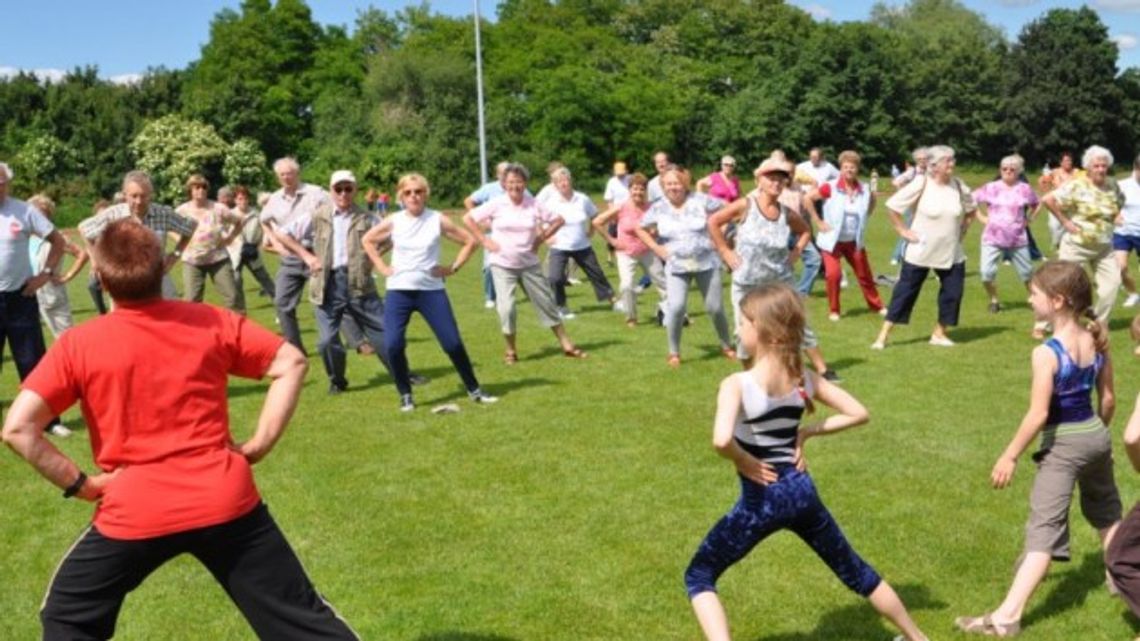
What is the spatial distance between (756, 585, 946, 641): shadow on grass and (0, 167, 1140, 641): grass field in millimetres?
12

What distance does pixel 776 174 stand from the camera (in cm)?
902

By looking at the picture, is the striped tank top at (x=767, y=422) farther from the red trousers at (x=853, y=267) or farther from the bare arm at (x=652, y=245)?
the red trousers at (x=853, y=267)

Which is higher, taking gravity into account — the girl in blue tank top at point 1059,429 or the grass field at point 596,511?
the girl in blue tank top at point 1059,429

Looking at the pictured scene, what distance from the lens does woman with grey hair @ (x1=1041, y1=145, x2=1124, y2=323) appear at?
453 inches

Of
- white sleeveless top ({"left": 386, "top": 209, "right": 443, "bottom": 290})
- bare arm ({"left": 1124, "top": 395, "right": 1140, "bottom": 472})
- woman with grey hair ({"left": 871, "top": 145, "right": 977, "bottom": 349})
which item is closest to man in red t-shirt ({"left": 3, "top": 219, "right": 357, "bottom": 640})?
bare arm ({"left": 1124, "top": 395, "right": 1140, "bottom": 472})

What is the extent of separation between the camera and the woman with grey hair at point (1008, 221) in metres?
13.7

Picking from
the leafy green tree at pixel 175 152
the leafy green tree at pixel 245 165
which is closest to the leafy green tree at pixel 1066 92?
the leafy green tree at pixel 245 165

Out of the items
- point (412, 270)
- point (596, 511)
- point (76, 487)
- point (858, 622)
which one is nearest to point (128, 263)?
point (76, 487)

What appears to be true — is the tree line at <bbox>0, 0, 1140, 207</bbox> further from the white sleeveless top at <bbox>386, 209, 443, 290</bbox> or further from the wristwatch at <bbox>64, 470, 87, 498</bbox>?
the wristwatch at <bbox>64, 470, 87, 498</bbox>

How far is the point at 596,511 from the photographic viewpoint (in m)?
6.81

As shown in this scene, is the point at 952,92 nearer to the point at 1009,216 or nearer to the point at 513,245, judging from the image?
the point at 1009,216

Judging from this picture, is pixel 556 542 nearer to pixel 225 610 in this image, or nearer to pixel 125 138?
pixel 225 610

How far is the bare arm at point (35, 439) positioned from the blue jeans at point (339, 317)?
21.3ft

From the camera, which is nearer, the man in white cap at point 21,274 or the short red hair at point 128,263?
the short red hair at point 128,263
